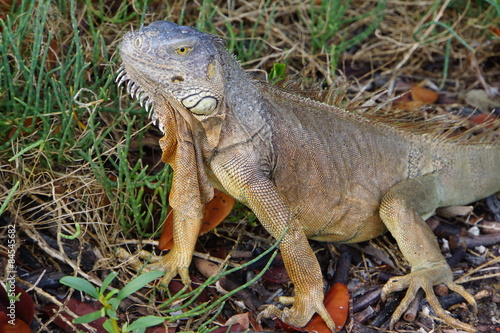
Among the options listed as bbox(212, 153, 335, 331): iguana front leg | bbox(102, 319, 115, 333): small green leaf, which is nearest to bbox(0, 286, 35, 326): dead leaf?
bbox(102, 319, 115, 333): small green leaf

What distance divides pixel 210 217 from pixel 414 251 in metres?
1.12

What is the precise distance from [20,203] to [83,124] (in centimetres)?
63

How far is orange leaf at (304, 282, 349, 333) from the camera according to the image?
283 centimetres

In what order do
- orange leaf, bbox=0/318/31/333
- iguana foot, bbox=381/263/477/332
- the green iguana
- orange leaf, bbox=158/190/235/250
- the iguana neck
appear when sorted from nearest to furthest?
orange leaf, bbox=0/318/31/333 → the green iguana → the iguana neck → iguana foot, bbox=381/263/477/332 → orange leaf, bbox=158/190/235/250

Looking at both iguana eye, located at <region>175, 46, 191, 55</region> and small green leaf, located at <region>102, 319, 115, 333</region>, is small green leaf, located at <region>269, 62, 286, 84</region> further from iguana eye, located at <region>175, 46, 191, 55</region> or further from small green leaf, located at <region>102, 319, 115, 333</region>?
small green leaf, located at <region>102, 319, 115, 333</region>

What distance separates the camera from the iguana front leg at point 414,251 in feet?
10.1

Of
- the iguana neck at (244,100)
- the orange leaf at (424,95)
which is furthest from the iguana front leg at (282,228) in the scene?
the orange leaf at (424,95)

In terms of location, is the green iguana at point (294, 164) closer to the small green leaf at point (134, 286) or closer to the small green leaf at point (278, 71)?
the small green leaf at point (278, 71)

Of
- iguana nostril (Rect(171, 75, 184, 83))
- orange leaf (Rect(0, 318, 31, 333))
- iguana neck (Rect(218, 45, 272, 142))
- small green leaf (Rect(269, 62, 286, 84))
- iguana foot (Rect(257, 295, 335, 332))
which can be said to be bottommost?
orange leaf (Rect(0, 318, 31, 333))

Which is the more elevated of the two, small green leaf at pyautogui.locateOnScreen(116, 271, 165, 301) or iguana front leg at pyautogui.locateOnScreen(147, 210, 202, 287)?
small green leaf at pyautogui.locateOnScreen(116, 271, 165, 301)

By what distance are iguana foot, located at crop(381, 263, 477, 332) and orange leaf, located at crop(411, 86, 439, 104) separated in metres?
1.57

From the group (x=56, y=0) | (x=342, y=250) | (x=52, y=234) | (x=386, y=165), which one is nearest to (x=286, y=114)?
(x=386, y=165)

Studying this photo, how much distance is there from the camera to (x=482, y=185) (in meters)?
3.67

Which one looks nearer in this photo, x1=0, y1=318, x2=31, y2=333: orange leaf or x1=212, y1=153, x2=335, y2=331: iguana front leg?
x1=0, y1=318, x2=31, y2=333: orange leaf
